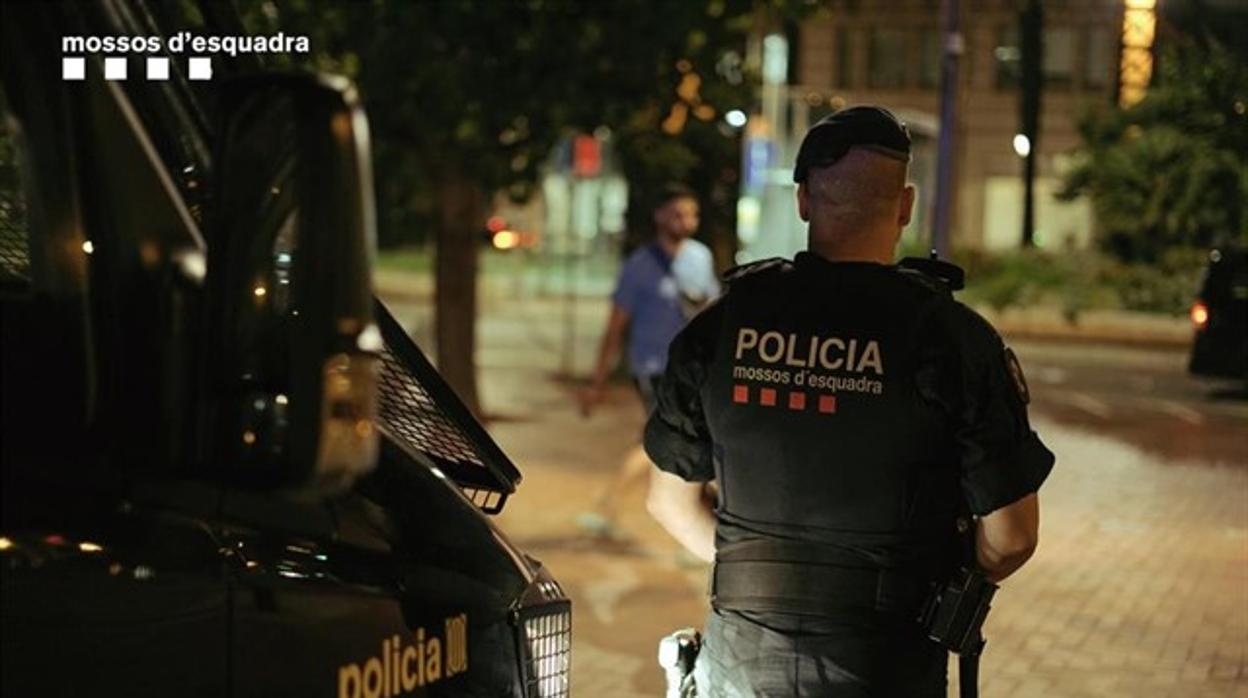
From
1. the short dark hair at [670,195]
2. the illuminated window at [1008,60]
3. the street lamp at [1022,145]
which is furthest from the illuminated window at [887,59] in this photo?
the short dark hair at [670,195]

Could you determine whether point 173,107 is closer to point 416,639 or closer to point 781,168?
point 416,639

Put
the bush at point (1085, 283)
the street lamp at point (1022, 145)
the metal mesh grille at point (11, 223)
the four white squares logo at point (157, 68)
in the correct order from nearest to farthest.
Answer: the metal mesh grille at point (11, 223) < the four white squares logo at point (157, 68) < the bush at point (1085, 283) < the street lamp at point (1022, 145)

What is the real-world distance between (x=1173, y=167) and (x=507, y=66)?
2129 centimetres

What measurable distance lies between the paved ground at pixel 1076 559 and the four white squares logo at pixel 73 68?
14.5 ft

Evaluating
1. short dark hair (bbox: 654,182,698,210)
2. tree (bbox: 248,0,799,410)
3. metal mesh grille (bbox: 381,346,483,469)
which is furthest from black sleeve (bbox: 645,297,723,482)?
tree (bbox: 248,0,799,410)

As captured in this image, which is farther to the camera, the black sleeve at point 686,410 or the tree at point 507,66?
the tree at point 507,66

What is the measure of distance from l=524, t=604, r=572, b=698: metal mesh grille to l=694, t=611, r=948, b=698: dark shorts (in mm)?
363

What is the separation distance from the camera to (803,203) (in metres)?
3.13

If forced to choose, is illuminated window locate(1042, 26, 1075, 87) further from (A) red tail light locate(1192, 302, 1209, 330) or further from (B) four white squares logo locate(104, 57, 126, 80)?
(B) four white squares logo locate(104, 57, 126, 80)

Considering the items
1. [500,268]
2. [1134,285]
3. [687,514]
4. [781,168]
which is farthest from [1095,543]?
[500,268]

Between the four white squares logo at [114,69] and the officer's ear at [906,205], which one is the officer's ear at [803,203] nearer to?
the officer's ear at [906,205]

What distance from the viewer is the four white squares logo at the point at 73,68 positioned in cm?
254

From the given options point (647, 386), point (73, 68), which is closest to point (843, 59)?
point (647, 386)

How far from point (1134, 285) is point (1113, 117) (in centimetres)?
530
